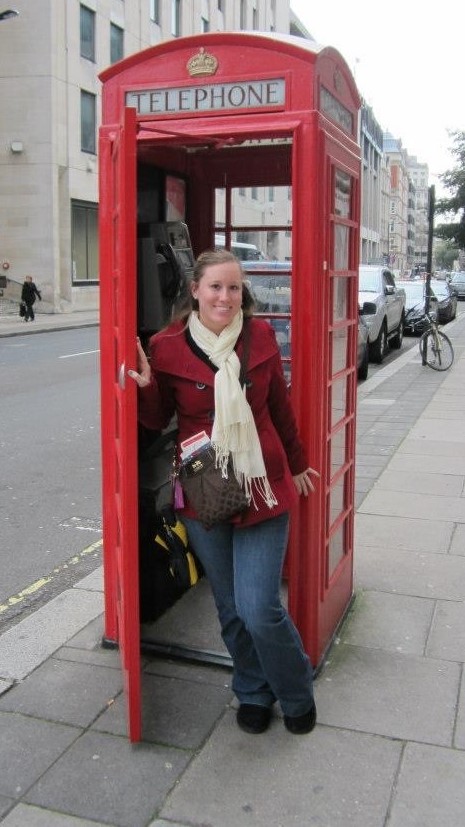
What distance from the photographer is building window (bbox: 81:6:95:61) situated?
105 feet

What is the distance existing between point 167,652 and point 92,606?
0.74 metres

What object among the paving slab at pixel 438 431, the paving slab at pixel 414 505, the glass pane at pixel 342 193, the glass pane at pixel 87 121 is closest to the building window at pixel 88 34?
the glass pane at pixel 87 121

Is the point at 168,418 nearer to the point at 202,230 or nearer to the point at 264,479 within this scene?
the point at 264,479

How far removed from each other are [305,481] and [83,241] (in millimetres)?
32042

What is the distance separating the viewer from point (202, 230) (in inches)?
179

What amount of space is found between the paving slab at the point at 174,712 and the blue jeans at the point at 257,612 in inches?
7.0

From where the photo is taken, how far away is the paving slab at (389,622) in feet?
12.6

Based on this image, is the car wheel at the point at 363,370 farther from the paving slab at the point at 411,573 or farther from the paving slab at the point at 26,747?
the paving slab at the point at 26,747

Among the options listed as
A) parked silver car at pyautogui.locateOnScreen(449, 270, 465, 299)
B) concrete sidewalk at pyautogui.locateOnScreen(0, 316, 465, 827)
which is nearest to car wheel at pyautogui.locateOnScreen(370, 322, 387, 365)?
concrete sidewalk at pyautogui.locateOnScreen(0, 316, 465, 827)

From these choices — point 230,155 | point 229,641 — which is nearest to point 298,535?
Answer: point 229,641

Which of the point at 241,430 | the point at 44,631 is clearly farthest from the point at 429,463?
the point at 241,430

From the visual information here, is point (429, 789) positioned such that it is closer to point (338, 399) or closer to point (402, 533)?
point (338, 399)

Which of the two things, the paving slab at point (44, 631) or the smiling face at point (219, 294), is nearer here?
the smiling face at point (219, 294)

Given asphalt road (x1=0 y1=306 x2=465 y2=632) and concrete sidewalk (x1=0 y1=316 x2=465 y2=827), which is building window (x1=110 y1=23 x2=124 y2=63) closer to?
asphalt road (x1=0 y1=306 x2=465 y2=632)
